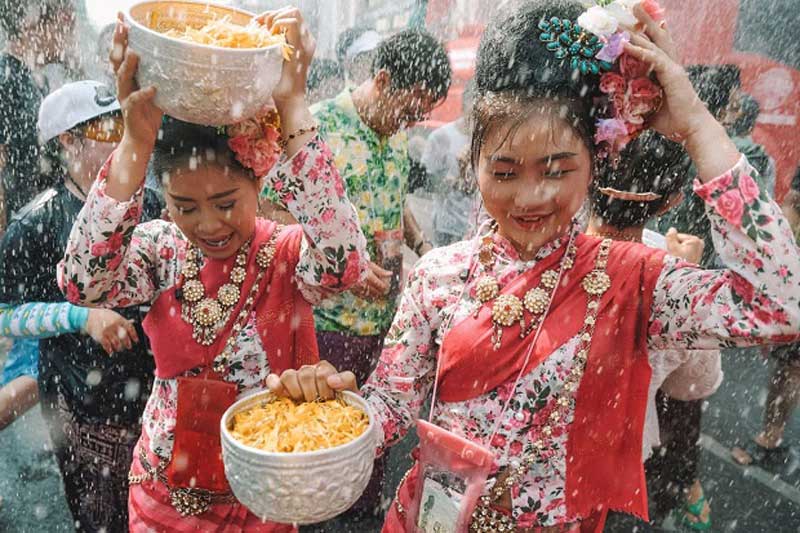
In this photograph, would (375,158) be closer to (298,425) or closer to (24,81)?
(298,425)

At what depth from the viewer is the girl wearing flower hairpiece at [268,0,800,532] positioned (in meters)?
1.56

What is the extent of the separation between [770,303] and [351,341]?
2.49 metres

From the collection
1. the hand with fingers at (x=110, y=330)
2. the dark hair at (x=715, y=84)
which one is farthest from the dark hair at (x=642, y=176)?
the dark hair at (x=715, y=84)

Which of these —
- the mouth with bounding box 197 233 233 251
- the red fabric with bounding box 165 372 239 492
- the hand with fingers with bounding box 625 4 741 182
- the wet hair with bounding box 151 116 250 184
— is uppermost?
the hand with fingers with bounding box 625 4 741 182

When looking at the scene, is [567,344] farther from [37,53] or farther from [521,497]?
[37,53]

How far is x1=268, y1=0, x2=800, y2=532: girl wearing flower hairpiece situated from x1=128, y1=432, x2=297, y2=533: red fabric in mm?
564

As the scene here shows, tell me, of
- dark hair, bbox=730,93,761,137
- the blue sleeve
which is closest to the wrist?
the blue sleeve

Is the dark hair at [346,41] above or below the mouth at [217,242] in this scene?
below

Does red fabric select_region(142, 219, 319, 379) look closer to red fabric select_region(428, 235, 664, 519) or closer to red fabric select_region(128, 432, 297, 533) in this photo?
red fabric select_region(128, 432, 297, 533)

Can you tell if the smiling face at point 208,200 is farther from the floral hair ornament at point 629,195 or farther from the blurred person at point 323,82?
the blurred person at point 323,82

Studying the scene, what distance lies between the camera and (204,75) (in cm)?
141

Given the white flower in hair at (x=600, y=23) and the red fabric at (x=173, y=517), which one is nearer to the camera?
the white flower in hair at (x=600, y=23)

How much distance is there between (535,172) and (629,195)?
1048mm

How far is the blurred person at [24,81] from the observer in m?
4.24
